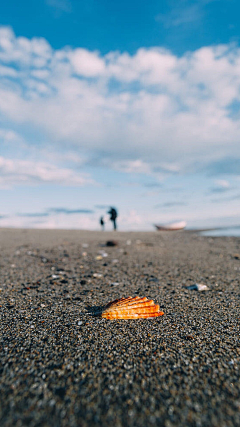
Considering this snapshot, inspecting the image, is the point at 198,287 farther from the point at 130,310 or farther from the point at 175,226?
the point at 175,226

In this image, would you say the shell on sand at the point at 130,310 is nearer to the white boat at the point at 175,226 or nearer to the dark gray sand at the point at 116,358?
the dark gray sand at the point at 116,358

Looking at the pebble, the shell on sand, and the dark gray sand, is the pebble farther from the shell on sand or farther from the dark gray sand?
the shell on sand

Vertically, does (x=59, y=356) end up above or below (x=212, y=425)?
above

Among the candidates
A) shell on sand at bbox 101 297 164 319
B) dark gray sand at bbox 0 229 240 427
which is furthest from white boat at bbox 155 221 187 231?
shell on sand at bbox 101 297 164 319

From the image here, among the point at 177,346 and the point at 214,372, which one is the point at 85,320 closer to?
the point at 177,346

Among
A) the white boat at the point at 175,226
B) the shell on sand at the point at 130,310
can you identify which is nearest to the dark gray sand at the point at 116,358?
the shell on sand at the point at 130,310

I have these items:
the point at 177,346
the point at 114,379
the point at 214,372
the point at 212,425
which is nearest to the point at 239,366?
the point at 214,372

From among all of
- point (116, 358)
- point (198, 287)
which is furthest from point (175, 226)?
point (116, 358)
